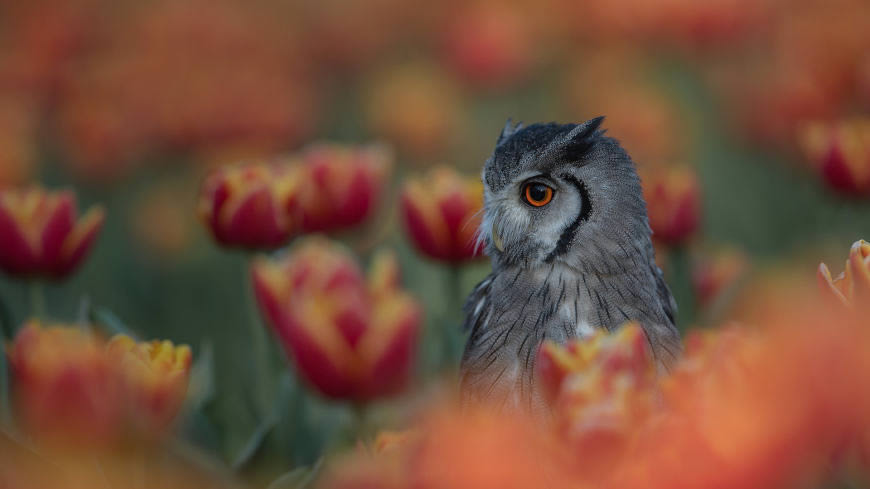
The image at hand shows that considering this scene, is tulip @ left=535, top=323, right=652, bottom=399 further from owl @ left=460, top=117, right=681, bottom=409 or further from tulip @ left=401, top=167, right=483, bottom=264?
tulip @ left=401, top=167, right=483, bottom=264

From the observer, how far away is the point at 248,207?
1.50 meters

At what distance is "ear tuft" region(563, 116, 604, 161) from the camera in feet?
4.65

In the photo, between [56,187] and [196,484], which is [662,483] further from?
[56,187]

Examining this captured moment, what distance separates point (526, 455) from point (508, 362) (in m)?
0.78

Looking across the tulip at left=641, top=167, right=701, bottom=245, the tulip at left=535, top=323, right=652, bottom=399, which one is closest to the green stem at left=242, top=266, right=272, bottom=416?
the tulip at left=641, top=167, right=701, bottom=245

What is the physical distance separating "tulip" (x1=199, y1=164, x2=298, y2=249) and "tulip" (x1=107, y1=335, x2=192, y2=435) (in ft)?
1.38

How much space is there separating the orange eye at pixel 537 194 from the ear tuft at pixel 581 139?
0.07m

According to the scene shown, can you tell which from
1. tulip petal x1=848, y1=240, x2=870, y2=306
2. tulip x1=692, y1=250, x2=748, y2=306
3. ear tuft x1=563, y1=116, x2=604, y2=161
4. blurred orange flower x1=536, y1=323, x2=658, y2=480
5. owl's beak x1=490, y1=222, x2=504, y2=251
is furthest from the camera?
tulip x1=692, y1=250, x2=748, y2=306

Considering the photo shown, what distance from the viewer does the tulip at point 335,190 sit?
1630 millimetres

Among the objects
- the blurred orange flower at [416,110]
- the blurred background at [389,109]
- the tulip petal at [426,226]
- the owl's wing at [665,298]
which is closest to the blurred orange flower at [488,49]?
the blurred background at [389,109]

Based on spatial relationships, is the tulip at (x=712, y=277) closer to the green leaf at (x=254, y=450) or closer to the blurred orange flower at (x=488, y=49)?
the green leaf at (x=254, y=450)

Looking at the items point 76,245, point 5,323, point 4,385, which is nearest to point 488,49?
point 76,245

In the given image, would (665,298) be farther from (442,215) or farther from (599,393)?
(599,393)

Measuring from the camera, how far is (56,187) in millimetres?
2971
